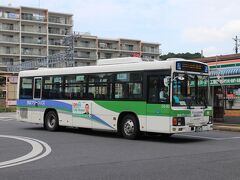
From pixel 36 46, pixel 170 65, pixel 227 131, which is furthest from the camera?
pixel 36 46

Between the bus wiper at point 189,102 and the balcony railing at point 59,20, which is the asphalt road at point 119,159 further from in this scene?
the balcony railing at point 59,20

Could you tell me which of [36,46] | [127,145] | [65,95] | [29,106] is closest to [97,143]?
[127,145]

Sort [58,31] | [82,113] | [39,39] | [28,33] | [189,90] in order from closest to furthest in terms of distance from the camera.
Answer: [189,90], [82,113], [28,33], [39,39], [58,31]

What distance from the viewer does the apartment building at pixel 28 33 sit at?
3903 inches

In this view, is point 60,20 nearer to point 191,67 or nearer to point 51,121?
point 51,121

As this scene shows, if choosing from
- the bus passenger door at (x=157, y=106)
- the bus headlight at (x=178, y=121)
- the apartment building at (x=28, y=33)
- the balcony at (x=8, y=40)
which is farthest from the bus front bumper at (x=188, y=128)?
the balcony at (x=8, y=40)

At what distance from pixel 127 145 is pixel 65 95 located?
602 cm

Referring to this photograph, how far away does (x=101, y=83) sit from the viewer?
17.6m

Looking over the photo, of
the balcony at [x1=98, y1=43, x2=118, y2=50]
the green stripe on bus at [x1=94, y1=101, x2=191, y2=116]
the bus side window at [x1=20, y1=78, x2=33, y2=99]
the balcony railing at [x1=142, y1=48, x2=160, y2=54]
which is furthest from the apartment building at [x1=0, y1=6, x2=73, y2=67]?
the green stripe on bus at [x1=94, y1=101, x2=191, y2=116]

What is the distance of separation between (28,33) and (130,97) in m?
90.0

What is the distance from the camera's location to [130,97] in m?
16.3

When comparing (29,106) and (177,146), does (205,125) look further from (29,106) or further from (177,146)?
(29,106)

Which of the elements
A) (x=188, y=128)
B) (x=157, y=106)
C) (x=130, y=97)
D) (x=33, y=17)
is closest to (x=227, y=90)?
(x=130, y=97)

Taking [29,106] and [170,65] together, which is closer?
[170,65]
